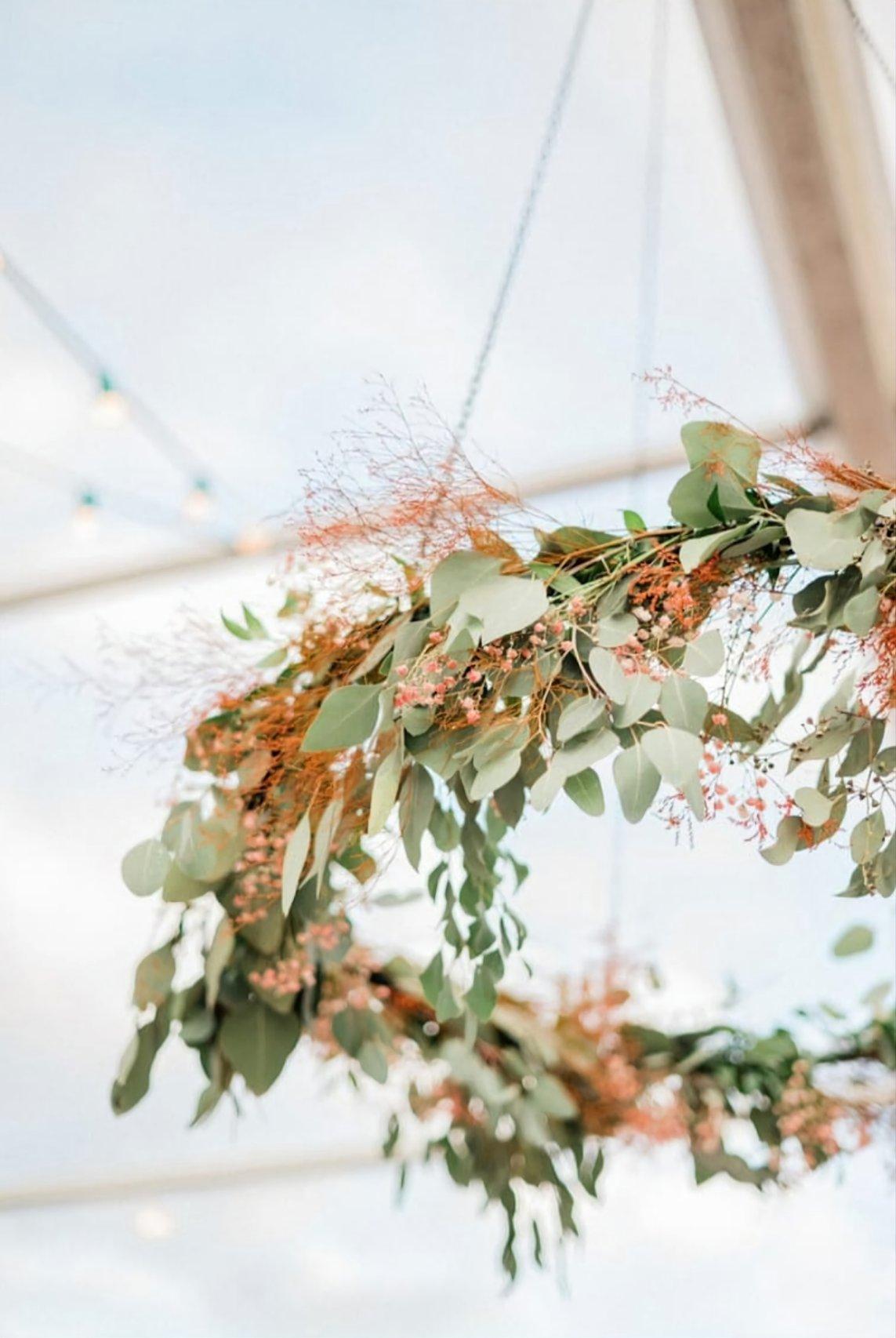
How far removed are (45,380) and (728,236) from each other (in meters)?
1.53

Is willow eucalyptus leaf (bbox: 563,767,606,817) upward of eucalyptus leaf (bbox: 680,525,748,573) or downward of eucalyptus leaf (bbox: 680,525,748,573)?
downward

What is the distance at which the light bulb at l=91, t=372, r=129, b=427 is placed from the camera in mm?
2945

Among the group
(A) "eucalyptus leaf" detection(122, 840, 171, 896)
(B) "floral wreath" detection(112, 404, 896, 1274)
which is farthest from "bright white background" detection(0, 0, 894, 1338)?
(A) "eucalyptus leaf" detection(122, 840, 171, 896)

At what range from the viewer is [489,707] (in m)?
1.08

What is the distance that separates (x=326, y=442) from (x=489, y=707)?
7.17 ft

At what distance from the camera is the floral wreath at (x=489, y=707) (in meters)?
1.01

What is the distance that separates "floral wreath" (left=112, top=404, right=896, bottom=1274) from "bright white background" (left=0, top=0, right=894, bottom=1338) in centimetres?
42

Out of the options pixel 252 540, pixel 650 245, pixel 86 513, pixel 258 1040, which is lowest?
pixel 258 1040

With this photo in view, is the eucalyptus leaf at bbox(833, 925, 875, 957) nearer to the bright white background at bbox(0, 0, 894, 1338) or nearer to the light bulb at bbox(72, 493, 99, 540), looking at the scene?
the bright white background at bbox(0, 0, 894, 1338)

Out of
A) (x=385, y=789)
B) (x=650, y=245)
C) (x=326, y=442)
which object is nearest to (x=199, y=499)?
(x=326, y=442)

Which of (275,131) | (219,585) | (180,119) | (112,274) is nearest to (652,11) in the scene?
(275,131)

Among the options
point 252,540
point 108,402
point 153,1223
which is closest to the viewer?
point 108,402

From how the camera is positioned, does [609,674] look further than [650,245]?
→ No

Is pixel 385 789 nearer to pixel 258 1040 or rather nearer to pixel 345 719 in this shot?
pixel 345 719
